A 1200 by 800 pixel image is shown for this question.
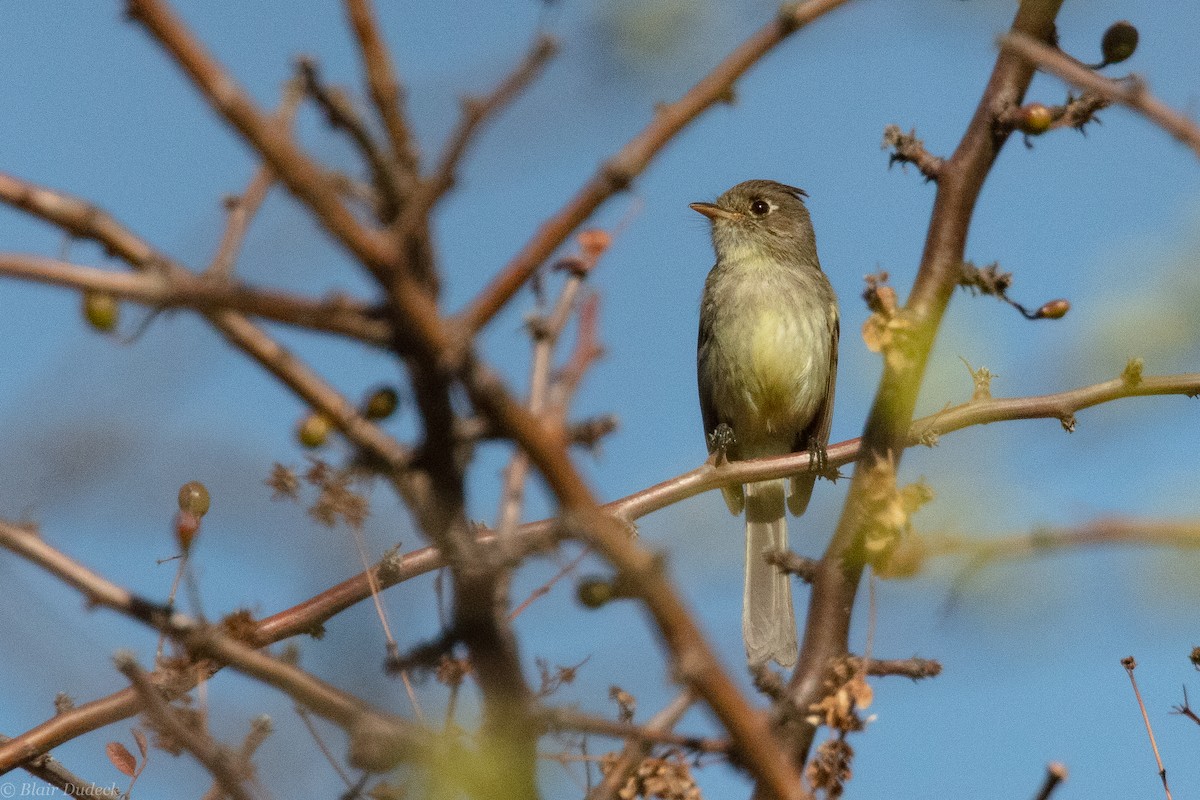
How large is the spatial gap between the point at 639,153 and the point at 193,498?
4.45 ft

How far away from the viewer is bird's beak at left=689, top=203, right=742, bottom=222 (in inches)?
347

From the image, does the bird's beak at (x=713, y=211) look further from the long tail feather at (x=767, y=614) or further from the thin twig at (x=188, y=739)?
the thin twig at (x=188, y=739)

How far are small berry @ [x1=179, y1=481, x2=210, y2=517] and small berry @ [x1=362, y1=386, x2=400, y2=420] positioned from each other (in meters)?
0.95

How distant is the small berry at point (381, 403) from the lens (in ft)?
5.11

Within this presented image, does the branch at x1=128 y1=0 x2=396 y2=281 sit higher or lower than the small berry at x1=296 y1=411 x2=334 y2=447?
lower

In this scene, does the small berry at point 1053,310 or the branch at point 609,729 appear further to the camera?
the small berry at point 1053,310

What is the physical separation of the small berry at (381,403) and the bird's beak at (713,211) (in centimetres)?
739

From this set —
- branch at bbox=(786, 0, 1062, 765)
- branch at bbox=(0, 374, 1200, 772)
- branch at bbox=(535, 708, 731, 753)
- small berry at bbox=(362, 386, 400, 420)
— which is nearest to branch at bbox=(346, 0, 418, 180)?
small berry at bbox=(362, 386, 400, 420)

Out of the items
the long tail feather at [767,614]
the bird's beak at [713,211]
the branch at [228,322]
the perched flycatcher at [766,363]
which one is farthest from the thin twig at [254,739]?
the bird's beak at [713,211]

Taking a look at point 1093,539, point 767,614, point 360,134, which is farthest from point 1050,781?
point 767,614

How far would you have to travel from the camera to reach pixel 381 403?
1.58 meters

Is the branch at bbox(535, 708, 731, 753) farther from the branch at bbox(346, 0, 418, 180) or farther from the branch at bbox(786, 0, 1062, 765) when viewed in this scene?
the branch at bbox(346, 0, 418, 180)

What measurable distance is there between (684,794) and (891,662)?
17.4 inches

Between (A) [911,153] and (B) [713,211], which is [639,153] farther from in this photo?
(B) [713,211]
